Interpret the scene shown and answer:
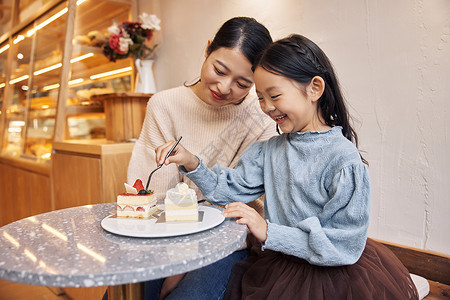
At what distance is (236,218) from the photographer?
3.18 ft

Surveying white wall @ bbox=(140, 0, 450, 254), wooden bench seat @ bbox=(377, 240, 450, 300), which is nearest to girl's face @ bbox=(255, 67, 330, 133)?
white wall @ bbox=(140, 0, 450, 254)

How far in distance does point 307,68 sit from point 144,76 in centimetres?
180

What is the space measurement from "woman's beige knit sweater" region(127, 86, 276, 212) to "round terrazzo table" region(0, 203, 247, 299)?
2.14 feet

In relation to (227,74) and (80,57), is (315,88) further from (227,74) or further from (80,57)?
(80,57)

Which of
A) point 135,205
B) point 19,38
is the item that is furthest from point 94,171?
point 19,38

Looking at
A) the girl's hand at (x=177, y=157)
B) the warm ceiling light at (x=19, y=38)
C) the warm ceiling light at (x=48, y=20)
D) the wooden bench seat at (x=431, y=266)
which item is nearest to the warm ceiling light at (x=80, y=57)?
the warm ceiling light at (x=48, y=20)

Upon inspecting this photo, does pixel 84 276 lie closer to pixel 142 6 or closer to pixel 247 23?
pixel 247 23

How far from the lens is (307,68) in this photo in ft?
3.47

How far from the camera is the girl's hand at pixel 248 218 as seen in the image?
94 cm

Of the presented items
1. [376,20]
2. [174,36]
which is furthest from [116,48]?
[376,20]

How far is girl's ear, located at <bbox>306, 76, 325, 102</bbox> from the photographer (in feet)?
3.48

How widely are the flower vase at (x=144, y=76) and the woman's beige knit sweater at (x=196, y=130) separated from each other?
97cm

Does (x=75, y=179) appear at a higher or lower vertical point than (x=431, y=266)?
higher

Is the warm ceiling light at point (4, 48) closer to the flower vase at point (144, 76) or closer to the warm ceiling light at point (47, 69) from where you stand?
the warm ceiling light at point (47, 69)
